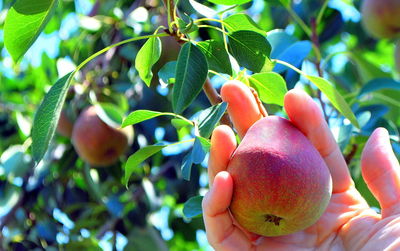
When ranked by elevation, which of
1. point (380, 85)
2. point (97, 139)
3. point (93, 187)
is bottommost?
point (93, 187)

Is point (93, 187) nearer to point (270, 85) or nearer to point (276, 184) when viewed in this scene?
point (270, 85)

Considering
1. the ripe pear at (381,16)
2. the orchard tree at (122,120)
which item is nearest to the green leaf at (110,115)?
the orchard tree at (122,120)

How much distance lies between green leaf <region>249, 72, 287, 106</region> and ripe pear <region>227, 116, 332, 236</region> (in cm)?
19

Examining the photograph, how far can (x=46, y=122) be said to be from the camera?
1.18 metres

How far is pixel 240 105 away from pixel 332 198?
9.6 inches

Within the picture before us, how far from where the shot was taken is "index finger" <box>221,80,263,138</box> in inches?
46.7

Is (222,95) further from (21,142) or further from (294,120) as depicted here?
(21,142)

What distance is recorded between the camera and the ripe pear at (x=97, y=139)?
222 cm

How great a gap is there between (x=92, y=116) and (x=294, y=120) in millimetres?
1179

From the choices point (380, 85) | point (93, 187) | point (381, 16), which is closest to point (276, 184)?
point (380, 85)

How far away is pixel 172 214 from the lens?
2.62m

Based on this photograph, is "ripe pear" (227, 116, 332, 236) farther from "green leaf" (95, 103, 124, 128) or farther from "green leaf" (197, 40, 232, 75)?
"green leaf" (95, 103, 124, 128)

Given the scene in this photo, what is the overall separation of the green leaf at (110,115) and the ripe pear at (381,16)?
3.28 feet

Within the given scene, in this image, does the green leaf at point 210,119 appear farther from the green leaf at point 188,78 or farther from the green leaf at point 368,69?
the green leaf at point 368,69
